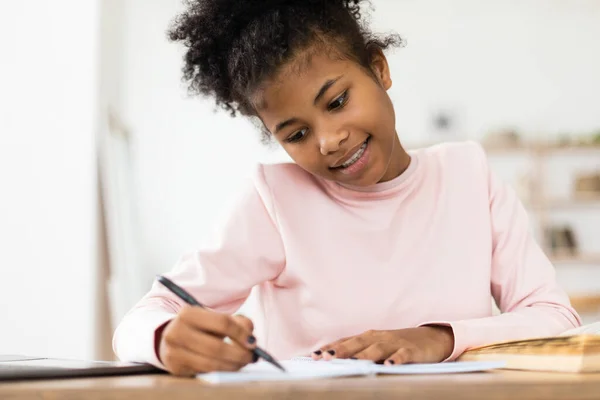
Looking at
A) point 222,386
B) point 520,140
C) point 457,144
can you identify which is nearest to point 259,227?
point 457,144

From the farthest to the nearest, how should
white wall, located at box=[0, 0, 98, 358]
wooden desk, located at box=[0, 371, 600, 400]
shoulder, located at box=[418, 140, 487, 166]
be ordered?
white wall, located at box=[0, 0, 98, 358] → shoulder, located at box=[418, 140, 487, 166] → wooden desk, located at box=[0, 371, 600, 400]

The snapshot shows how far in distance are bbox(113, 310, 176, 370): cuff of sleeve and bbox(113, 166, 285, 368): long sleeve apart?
115 millimetres

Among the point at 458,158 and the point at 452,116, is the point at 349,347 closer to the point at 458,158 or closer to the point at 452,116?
the point at 458,158

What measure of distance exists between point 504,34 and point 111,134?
117 inches

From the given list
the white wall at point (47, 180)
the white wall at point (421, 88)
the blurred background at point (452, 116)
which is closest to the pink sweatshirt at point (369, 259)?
the white wall at point (47, 180)

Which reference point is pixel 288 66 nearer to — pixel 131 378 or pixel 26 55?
pixel 131 378

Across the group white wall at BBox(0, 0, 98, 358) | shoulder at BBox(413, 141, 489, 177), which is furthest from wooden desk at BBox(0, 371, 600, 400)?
white wall at BBox(0, 0, 98, 358)

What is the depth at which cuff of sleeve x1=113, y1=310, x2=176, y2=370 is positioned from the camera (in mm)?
809

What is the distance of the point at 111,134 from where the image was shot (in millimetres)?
4285

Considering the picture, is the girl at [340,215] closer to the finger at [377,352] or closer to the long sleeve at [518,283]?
the long sleeve at [518,283]

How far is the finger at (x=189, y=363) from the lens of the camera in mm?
697

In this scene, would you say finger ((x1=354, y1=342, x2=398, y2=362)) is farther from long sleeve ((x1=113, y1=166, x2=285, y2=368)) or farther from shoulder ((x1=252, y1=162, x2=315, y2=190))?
shoulder ((x1=252, y1=162, x2=315, y2=190))

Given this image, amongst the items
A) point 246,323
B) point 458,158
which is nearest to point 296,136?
point 458,158

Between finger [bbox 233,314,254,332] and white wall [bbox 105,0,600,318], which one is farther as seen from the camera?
white wall [bbox 105,0,600,318]
